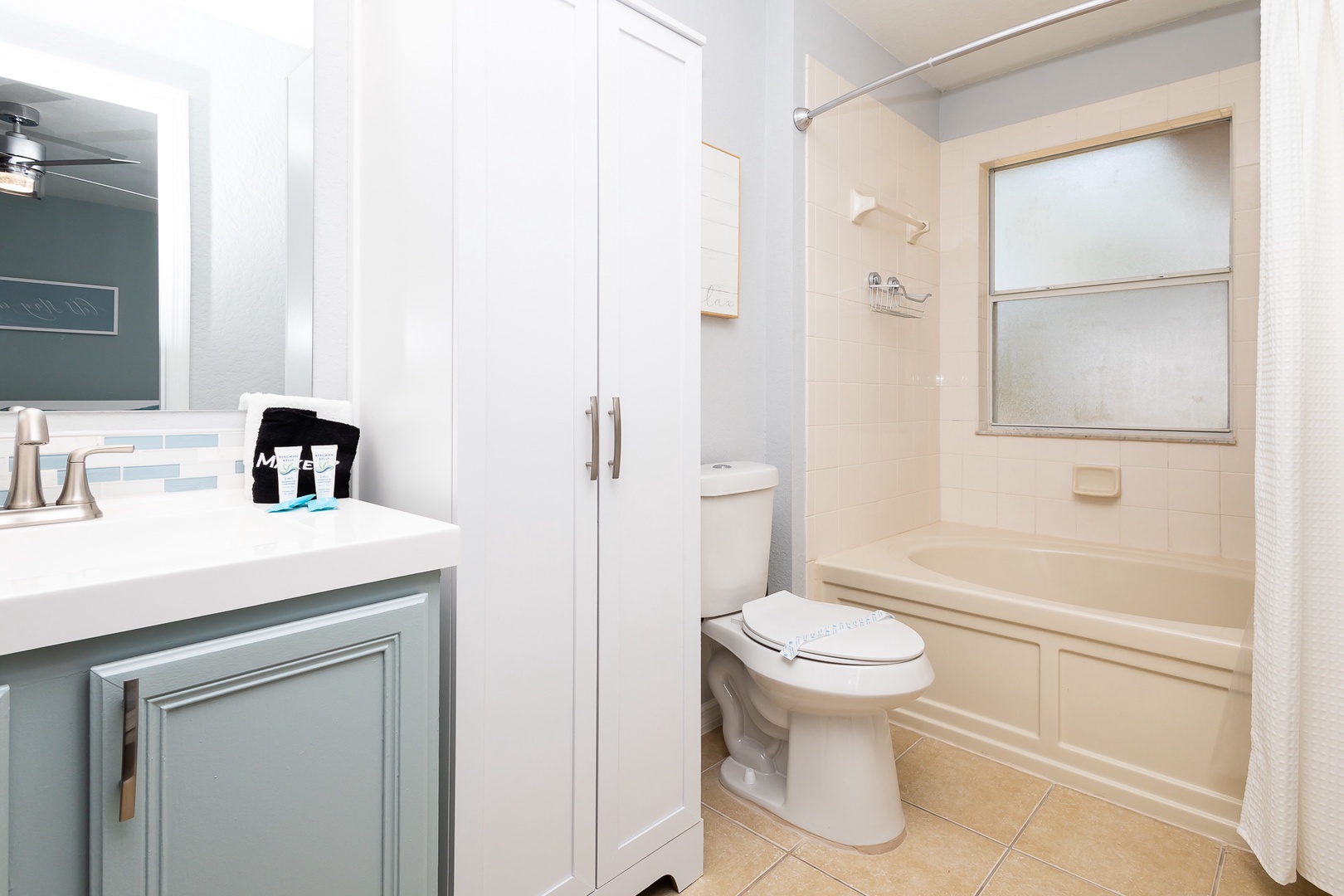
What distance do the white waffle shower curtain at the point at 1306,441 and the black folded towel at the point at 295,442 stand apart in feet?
5.97

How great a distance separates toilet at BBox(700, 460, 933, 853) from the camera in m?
1.58

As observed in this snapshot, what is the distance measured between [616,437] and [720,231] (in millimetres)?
1109

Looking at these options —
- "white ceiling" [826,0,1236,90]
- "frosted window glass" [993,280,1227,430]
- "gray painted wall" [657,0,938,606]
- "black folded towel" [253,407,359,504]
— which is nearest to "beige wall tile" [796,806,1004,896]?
"gray painted wall" [657,0,938,606]

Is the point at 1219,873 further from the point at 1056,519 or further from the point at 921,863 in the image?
the point at 1056,519

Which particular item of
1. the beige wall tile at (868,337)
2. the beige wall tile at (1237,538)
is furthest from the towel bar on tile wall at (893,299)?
the beige wall tile at (1237,538)

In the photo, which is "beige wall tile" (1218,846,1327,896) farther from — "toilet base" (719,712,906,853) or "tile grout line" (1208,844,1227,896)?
"toilet base" (719,712,906,853)

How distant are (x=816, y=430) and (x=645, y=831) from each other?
1398 mm

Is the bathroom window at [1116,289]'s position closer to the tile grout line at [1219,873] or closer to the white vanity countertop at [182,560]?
the tile grout line at [1219,873]

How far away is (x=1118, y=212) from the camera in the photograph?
2.75 metres

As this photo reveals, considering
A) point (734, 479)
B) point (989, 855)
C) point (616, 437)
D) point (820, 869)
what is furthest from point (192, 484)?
point (989, 855)

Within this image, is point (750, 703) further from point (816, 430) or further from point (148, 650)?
point (148, 650)

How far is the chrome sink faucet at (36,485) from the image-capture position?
3.35 feet

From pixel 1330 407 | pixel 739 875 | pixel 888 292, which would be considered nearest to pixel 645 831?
pixel 739 875

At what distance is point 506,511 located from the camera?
45.6 inches
